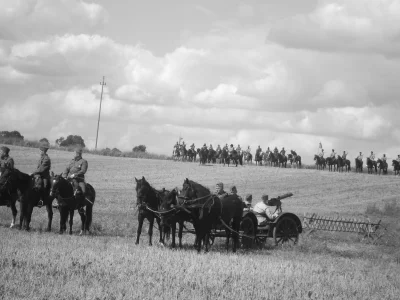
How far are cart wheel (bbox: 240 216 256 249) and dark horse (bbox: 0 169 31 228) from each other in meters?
6.41

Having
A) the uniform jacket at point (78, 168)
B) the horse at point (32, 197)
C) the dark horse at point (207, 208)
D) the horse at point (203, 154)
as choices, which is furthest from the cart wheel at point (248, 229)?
the horse at point (203, 154)

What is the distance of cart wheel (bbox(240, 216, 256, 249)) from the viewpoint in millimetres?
16438

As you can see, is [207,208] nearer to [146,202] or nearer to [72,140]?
[146,202]

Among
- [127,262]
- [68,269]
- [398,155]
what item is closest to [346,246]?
[127,262]

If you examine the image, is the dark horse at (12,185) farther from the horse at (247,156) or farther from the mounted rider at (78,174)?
the horse at (247,156)

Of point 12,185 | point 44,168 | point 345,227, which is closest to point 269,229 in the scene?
point 345,227

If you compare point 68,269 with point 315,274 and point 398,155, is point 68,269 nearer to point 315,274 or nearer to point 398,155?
point 315,274

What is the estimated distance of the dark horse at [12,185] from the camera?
16.7 m

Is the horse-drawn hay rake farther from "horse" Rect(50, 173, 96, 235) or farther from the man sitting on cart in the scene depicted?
"horse" Rect(50, 173, 96, 235)

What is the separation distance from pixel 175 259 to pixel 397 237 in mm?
11587

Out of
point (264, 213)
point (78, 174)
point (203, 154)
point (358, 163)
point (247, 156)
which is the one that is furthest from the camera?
point (247, 156)

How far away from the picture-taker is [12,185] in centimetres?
1683

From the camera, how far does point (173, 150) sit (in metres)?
67.9

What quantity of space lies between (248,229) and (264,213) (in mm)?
926
